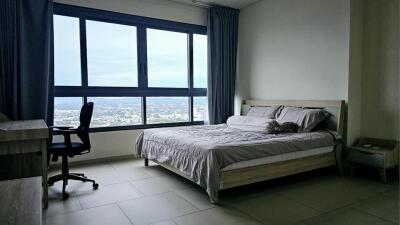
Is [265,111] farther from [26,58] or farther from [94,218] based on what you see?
[26,58]

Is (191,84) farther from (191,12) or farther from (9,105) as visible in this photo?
(9,105)

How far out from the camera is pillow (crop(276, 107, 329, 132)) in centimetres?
367

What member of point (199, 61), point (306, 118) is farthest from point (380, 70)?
point (199, 61)

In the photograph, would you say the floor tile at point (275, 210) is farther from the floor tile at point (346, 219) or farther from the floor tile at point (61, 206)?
the floor tile at point (61, 206)

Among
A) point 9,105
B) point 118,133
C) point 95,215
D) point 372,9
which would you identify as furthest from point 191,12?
point 95,215

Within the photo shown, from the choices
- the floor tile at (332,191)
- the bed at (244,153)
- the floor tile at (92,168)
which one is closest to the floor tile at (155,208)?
the bed at (244,153)

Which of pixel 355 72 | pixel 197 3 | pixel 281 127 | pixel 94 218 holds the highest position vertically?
pixel 197 3

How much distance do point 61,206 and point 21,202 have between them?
155 cm

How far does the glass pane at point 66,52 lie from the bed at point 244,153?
1.48 m

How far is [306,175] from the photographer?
3.63m

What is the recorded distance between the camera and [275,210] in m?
2.50

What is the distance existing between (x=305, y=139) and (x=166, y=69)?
283 centimetres

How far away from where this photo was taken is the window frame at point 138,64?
415 centimetres

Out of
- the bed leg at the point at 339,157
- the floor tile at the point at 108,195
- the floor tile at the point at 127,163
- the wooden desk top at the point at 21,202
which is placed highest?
the wooden desk top at the point at 21,202
